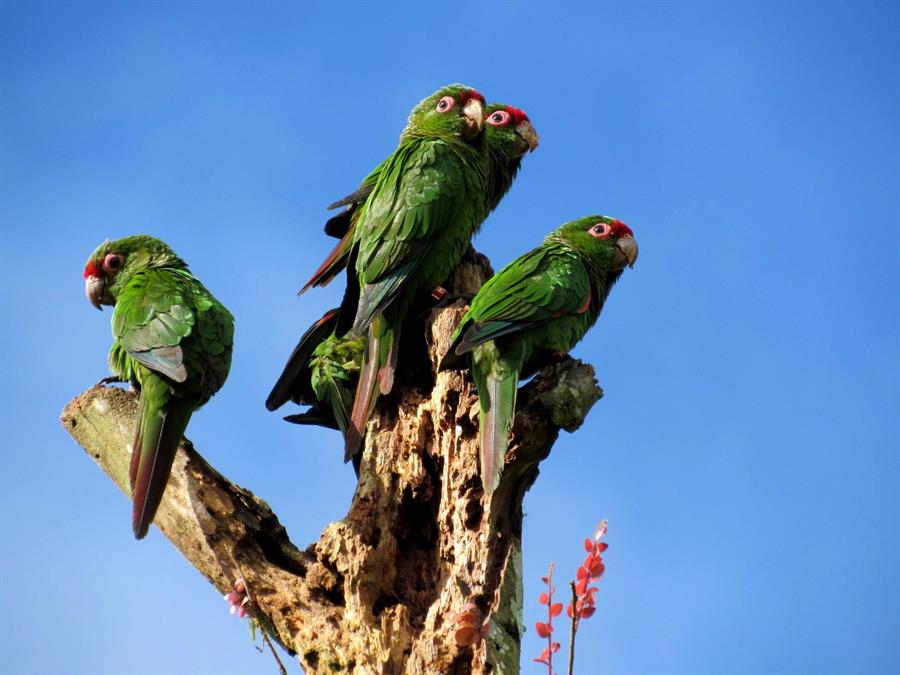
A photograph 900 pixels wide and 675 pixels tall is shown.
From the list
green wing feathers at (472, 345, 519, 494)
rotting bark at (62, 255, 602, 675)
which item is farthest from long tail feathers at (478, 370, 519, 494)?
rotting bark at (62, 255, 602, 675)

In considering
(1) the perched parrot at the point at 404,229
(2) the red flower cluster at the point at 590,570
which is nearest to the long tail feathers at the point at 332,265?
(1) the perched parrot at the point at 404,229

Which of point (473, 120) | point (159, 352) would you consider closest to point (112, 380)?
point (159, 352)

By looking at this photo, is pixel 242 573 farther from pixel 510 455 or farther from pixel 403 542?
pixel 510 455

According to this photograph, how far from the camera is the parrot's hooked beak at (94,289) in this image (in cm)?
645

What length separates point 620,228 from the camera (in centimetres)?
659

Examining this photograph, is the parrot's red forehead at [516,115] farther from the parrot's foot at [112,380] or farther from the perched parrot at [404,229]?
the parrot's foot at [112,380]

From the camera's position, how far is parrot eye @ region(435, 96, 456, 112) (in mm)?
6964

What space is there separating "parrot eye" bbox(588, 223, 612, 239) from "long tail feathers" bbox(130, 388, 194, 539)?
2.74m

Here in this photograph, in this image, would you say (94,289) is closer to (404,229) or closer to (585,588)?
(404,229)

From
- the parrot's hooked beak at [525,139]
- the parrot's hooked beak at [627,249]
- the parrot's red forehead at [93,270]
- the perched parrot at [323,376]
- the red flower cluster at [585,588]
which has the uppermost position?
the parrot's hooked beak at [525,139]

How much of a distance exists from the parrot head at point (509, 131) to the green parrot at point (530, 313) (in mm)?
1048

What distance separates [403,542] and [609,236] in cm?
246

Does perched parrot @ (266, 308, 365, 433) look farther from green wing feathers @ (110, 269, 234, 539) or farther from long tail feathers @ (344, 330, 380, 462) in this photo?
green wing feathers @ (110, 269, 234, 539)

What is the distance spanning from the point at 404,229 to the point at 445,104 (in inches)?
51.9
